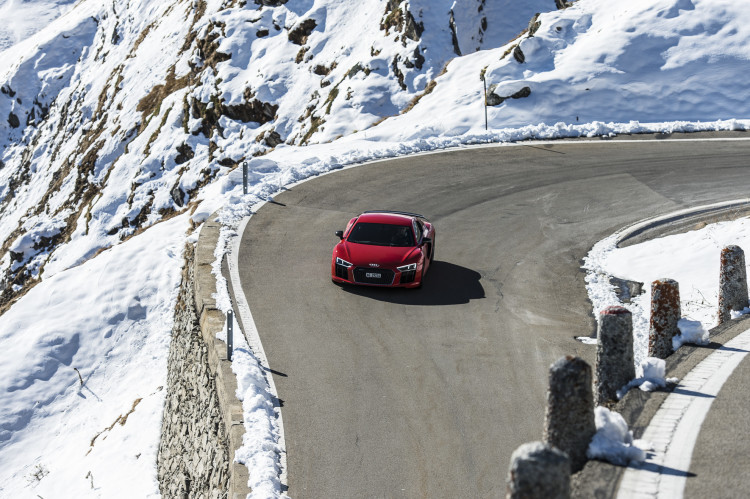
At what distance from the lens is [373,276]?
46.4ft

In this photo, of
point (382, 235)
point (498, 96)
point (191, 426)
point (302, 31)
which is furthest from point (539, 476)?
point (302, 31)

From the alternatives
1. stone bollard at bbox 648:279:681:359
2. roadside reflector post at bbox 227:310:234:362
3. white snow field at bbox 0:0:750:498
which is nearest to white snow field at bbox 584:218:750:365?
stone bollard at bbox 648:279:681:359

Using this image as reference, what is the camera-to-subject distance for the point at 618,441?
21.2 feet

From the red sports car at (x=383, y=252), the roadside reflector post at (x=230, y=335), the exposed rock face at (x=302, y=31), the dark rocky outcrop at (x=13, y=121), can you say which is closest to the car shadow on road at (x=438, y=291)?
the red sports car at (x=383, y=252)

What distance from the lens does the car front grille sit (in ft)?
46.3

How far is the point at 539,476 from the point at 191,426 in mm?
8648

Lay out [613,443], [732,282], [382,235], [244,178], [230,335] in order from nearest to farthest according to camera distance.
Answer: [613,443], [732,282], [230,335], [382,235], [244,178]

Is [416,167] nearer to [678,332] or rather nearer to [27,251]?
[678,332]

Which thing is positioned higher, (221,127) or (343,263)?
(343,263)

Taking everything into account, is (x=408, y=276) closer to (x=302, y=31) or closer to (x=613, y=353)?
(x=613, y=353)

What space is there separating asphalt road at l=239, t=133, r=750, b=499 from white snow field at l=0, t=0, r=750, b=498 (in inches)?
36.5

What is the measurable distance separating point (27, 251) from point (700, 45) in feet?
141

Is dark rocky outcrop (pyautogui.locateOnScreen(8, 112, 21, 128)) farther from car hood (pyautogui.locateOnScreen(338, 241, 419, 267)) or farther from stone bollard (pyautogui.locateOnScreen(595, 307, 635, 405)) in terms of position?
stone bollard (pyautogui.locateOnScreen(595, 307, 635, 405))

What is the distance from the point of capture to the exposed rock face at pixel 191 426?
1013 centimetres
